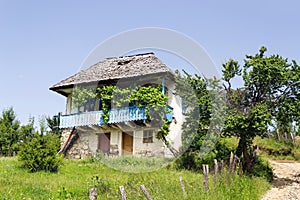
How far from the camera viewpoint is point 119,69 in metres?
19.0

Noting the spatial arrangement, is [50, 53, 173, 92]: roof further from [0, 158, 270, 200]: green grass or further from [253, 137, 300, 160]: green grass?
[253, 137, 300, 160]: green grass

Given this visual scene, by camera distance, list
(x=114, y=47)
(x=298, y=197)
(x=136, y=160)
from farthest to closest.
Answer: (x=136, y=160)
(x=114, y=47)
(x=298, y=197)

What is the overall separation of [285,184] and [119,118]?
8808mm

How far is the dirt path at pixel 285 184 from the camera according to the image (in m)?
9.79

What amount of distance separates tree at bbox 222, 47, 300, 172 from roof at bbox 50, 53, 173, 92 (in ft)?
15.4

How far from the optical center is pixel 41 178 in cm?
1051

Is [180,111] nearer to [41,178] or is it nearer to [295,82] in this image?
[295,82]

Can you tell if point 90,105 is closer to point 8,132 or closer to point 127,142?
point 127,142

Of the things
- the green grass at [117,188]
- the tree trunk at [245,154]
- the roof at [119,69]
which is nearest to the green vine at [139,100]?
the roof at [119,69]

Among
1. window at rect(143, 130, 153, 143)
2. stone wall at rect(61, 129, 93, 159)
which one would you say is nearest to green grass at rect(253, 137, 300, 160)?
window at rect(143, 130, 153, 143)

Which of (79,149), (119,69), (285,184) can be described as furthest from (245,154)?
(79,149)

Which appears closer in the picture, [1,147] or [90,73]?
[90,73]

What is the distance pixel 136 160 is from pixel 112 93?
177 inches

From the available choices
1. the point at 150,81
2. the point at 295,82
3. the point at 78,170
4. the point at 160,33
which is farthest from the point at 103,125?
the point at 295,82
